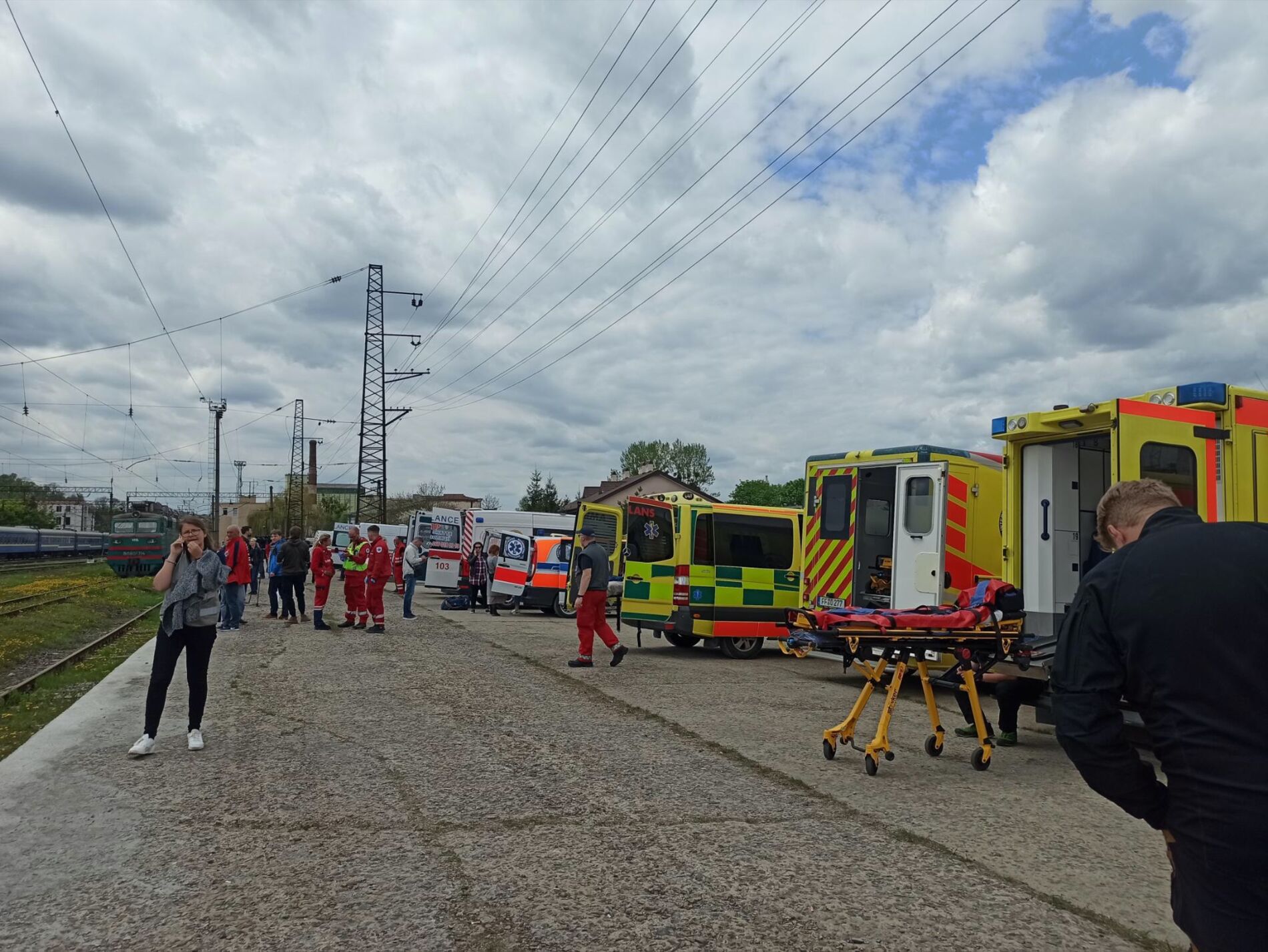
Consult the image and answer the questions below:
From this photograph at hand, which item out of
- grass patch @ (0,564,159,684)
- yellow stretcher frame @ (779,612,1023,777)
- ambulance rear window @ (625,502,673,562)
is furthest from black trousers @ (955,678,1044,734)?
grass patch @ (0,564,159,684)

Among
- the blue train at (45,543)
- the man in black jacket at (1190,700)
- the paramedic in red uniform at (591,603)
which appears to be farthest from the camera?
the blue train at (45,543)

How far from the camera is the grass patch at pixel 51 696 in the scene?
811cm

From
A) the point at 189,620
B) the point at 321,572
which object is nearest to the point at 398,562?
the point at 321,572

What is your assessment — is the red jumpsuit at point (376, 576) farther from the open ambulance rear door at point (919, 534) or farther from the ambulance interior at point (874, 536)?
the open ambulance rear door at point (919, 534)

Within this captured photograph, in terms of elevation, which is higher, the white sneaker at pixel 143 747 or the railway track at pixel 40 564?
the white sneaker at pixel 143 747

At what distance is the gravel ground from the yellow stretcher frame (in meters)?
0.18

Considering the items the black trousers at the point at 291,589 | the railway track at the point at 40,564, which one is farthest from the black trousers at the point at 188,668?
the railway track at the point at 40,564

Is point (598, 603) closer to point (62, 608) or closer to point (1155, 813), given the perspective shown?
point (1155, 813)

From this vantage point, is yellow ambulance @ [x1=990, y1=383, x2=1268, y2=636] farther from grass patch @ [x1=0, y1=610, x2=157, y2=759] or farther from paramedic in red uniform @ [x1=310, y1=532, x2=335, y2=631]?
paramedic in red uniform @ [x1=310, y1=532, x2=335, y2=631]

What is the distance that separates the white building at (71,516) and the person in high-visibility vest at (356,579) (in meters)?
97.9

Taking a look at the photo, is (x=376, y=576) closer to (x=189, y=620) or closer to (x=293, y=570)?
(x=293, y=570)

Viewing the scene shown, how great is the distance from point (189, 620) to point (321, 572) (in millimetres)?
10823

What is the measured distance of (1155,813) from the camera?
7.54ft

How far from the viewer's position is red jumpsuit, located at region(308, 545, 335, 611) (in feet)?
56.4
